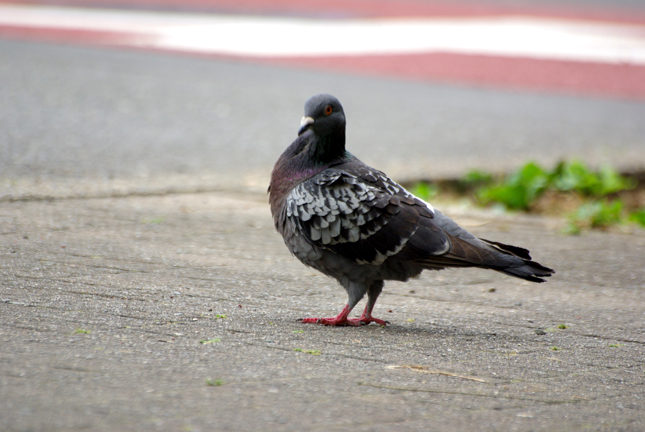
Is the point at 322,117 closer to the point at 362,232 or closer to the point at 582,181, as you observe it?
the point at 362,232

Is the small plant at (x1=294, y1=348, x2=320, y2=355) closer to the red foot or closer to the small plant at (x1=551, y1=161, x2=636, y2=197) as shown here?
the red foot

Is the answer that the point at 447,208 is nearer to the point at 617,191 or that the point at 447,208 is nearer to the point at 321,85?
the point at 617,191

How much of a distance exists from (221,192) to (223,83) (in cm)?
516

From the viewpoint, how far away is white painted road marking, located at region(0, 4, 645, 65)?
629 inches

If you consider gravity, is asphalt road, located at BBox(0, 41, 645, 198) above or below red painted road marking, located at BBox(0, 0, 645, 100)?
below

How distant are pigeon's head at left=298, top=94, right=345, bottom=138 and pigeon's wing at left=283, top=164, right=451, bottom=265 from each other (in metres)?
0.26

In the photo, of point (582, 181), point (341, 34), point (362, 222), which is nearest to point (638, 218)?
point (582, 181)

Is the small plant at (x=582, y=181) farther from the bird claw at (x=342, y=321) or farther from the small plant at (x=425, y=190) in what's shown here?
the bird claw at (x=342, y=321)

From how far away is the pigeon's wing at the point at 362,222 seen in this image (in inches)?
138

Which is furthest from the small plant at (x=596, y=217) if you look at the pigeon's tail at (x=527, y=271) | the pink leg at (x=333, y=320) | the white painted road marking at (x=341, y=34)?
the white painted road marking at (x=341, y=34)

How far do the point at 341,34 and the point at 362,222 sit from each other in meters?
16.3

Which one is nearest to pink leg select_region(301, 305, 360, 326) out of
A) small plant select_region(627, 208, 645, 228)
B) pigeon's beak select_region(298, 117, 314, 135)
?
pigeon's beak select_region(298, 117, 314, 135)

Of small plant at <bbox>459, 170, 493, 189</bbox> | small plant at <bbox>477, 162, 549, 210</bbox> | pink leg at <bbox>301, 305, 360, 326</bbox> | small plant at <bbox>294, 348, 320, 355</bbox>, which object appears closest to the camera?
small plant at <bbox>294, 348, 320, 355</bbox>

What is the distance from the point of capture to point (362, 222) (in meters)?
3.54
